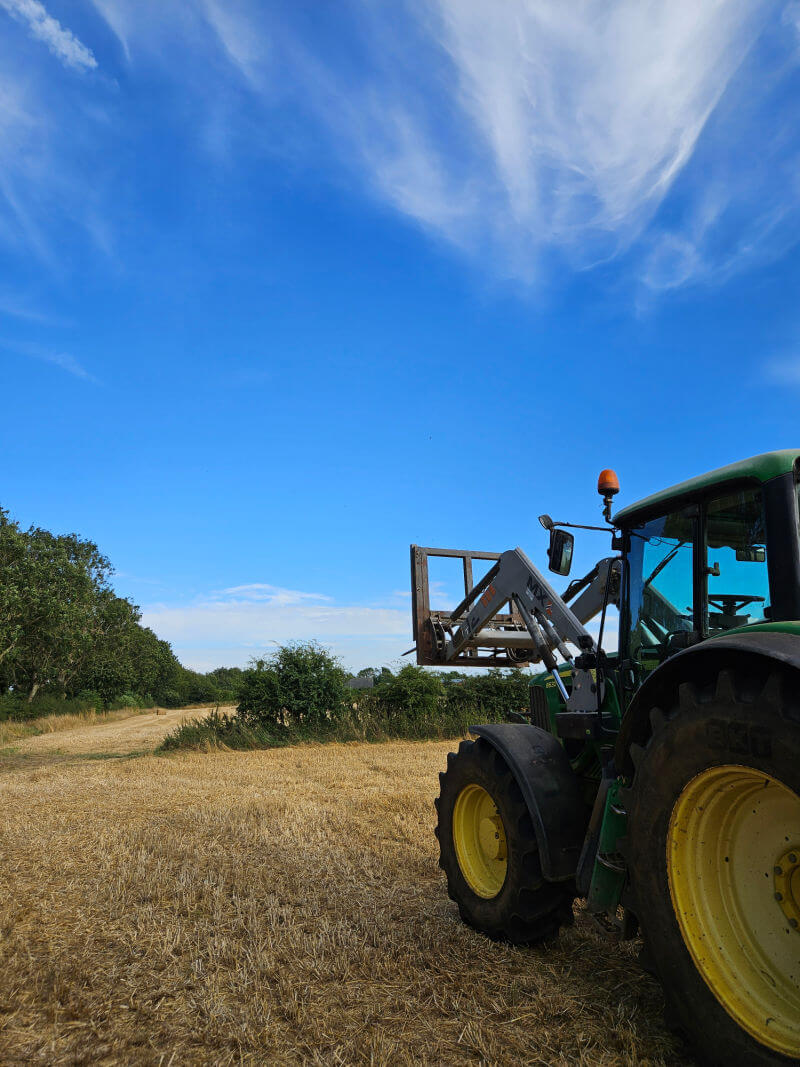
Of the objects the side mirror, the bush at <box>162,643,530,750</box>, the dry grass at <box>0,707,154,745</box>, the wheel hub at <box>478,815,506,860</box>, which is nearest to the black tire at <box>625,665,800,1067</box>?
the wheel hub at <box>478,815,506,860</box>

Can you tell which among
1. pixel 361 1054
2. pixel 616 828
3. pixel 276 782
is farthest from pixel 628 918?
pixel 276 782

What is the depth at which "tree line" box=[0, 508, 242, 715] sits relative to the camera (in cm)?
2812

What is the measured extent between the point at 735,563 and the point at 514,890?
1971 millimetres

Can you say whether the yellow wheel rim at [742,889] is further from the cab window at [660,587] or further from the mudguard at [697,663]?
the cab window at [660,587]

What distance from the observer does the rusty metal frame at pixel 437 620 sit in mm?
7633

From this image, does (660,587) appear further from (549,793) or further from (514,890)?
(514,890)

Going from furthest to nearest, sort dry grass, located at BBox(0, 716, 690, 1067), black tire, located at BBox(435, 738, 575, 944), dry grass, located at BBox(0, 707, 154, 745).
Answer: dry grass, located at BBox(0, 707, 154, 745) → black tire, located at BBox(435, 738, 575, 944) → dry grass, located at BBox(0, 716, 690, 1067)

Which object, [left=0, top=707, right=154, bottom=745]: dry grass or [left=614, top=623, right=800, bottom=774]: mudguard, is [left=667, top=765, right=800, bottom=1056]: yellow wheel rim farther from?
[left=0, top=707, right=154, bottom=745]: dry grass

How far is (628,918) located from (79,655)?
39293mm

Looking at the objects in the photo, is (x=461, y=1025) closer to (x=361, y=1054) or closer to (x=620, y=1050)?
(x=361, y=1054)

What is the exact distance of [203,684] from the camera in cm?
7262

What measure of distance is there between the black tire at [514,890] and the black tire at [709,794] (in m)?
0.94

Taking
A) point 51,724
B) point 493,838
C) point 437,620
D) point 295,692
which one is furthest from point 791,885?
point 51,724

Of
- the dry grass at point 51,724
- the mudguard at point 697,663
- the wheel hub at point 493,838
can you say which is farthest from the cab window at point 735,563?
the dry grass at point 51,724
